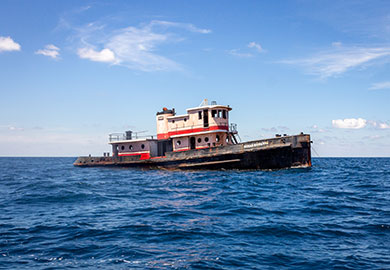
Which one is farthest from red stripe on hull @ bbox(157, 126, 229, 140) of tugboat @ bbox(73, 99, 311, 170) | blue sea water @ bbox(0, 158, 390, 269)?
blue sea water @ bbox(0, 158, 390, 269)

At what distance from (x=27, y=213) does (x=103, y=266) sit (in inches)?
254

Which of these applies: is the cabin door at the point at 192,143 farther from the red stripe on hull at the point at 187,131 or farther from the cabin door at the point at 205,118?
the cabin door at the point at 205,118

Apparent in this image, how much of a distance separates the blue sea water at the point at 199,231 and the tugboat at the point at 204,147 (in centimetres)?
881

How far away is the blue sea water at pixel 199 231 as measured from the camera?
6.00 m

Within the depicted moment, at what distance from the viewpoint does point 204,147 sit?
25.2m

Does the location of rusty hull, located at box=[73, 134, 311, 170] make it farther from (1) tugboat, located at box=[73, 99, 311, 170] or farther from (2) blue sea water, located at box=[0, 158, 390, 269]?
(2) blue sea water, located at box=[0, 158, 390, 269]

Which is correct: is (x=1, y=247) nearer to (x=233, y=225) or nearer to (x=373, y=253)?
(x=233, y=225)

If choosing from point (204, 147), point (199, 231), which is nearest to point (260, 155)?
point (204, 147)

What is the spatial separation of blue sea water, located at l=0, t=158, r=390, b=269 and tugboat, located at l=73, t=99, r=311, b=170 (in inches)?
347

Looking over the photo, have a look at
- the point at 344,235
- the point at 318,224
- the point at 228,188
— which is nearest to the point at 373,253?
the point at 344,235

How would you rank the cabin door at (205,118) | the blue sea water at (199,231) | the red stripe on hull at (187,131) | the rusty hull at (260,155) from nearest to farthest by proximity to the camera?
the blue sea water at (199,231), the rusty hull at (260,155), the red stripe on hull at (187,131), the cabin door at (205,118)

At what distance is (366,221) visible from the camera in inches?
346

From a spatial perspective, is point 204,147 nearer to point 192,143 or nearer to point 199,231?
point 192,143

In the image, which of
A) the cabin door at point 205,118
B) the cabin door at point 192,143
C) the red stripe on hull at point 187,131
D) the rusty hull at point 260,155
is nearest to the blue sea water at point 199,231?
the rusty hull at point 260,155
